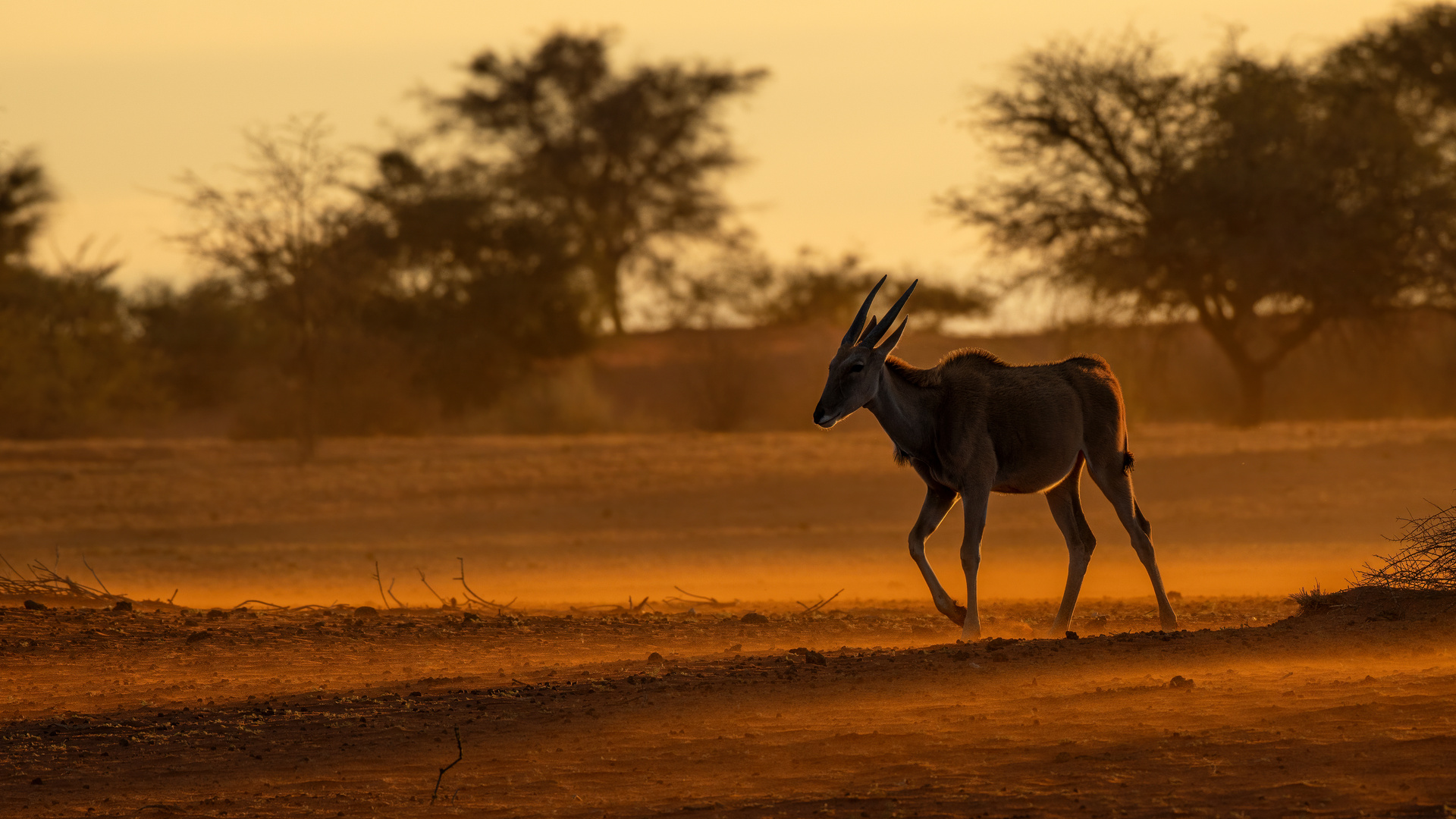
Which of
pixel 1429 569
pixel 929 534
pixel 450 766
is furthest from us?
pixel 1429 569

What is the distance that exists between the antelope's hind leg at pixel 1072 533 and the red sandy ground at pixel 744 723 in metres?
0.91

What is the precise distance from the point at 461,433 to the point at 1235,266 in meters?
18.8

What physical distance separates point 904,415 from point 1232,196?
2643 cm

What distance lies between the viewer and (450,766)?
6910 mm

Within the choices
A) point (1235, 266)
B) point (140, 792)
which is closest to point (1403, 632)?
point (140, 792)

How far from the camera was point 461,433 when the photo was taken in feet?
131

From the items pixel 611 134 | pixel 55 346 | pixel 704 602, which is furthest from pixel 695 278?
pixel 704 602

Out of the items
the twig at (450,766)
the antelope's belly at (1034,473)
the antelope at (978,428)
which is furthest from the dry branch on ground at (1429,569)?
the twig at (450,766)

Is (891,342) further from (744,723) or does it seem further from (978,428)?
(744,723)

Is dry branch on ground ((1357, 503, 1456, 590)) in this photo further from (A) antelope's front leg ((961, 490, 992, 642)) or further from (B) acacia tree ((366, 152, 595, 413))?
(B) acacia tree ((366, 152, 595, 413))

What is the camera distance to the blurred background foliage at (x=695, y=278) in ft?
113

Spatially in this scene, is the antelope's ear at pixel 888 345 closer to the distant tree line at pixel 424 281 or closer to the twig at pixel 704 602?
the twig at pixel 704 602

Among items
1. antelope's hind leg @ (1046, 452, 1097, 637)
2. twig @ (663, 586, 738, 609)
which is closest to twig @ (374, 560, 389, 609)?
twig @ (663, 586, 738, 609)

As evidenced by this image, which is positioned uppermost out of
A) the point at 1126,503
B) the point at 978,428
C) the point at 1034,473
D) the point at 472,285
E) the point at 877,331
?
the point at 472,285
